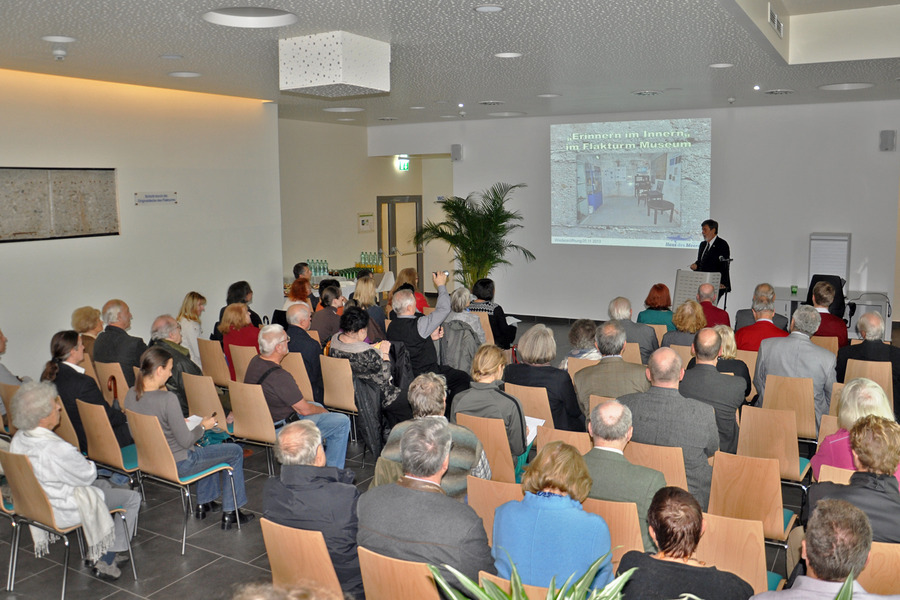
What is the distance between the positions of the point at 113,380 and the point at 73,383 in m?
0.89

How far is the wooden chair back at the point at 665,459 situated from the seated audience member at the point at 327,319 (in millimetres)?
4391

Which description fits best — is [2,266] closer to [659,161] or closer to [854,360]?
[854,360]

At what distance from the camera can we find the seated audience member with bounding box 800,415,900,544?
3.16 m

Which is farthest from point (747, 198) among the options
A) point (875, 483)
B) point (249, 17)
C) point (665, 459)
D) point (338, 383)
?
point (875, 483)

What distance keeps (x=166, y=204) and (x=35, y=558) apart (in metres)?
5.85

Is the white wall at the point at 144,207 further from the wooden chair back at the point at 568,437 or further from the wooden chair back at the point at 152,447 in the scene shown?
the wooden chair back at the point at 568,437

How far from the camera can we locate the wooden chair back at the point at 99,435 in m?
4.85

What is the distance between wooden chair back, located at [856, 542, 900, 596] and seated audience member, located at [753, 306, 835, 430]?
2.78m

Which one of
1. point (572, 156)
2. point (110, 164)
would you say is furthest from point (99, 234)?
point (572, 156)

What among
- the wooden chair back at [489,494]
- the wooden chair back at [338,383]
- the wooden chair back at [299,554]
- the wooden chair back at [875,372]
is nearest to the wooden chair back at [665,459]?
the wooden chair back at [489,494]

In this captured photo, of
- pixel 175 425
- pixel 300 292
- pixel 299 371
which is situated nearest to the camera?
pixel 175 425

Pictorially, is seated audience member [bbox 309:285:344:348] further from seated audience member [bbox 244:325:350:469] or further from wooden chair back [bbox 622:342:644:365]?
wooden chair back [bbox 622:342:644:365]

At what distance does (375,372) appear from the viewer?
6027 mm

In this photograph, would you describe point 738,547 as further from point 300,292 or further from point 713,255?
point 713,255
